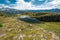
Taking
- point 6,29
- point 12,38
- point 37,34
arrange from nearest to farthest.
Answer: point 12,38, point 37,34, point 6,29

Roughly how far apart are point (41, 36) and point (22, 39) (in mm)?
2080

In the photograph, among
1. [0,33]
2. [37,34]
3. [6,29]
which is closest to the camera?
[37,34]

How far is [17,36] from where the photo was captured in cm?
1708

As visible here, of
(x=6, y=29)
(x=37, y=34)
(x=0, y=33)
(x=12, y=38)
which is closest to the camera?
(x=12, y=38)

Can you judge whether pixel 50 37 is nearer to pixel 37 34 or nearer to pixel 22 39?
pixel 37 34

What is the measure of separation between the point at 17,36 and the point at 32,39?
158cm

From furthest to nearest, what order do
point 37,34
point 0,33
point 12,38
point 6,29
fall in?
point 6,29, point 0,33, point 37,34, point 12,38

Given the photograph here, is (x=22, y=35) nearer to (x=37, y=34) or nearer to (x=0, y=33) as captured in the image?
(x=37, y=34)

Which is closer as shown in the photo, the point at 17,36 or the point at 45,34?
the point at 17,36

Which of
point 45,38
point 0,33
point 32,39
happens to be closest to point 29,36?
point 32,39

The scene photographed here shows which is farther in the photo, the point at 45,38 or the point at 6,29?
the point at 6,29

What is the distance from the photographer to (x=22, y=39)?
16.9 meters

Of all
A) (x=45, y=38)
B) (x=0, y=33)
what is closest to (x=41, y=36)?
(x=45, y=38)

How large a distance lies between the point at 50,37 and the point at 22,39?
324 centimetres
